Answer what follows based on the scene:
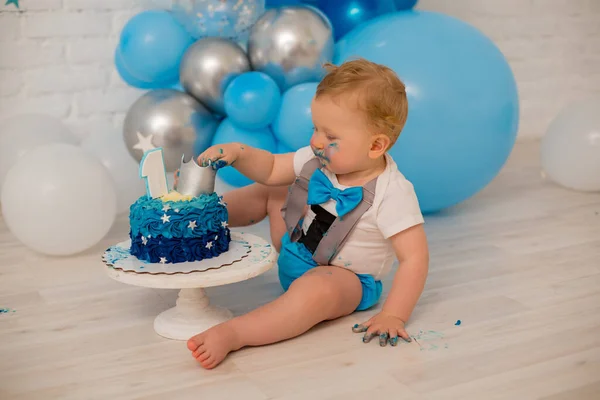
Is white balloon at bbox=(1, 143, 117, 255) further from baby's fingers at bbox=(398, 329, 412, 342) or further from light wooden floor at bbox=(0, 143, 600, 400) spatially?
baby's fingers at bbox=(398, 329, 412, 342)

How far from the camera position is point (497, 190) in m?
2.86

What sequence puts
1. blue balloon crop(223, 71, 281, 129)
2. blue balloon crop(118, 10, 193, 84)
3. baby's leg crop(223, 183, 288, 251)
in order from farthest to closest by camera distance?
blue balloon crop(118, 10, 193, 84), blue balloon crop(223, 71, 281, 129), baby's leg crop(223, 183, 288, 251)

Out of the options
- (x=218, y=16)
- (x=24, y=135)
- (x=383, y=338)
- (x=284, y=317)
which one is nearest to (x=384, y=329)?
(x=383, y=338)

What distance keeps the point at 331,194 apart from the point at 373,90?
0.24 metres

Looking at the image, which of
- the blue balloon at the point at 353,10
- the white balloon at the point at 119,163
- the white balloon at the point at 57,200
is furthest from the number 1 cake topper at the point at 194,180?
the blue balloon at the point at 353,10

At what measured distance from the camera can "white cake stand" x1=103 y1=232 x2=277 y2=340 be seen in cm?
140

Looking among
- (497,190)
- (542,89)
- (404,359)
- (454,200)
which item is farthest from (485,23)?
(404,359)

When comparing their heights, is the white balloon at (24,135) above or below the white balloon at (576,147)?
above

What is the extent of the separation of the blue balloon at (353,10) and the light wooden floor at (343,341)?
0.82 metres

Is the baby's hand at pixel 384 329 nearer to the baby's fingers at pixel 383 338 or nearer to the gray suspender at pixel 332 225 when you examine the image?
the baby's fingers at pixel 383 338

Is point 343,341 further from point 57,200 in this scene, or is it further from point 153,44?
point 153,44

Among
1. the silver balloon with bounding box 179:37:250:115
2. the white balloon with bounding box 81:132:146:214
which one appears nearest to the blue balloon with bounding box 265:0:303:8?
the silver balloon with bounding box 179:37:250:115

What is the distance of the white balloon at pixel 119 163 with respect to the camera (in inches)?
93.4

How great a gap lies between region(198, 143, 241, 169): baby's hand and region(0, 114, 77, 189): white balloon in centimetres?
97
